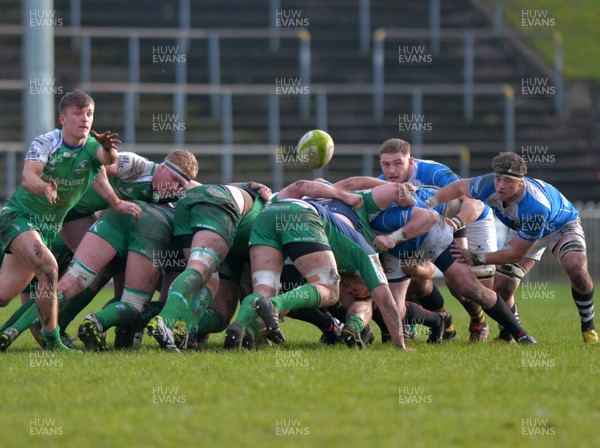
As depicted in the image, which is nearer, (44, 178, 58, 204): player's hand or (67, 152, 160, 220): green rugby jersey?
(44, 178, 58, 204): player's hand

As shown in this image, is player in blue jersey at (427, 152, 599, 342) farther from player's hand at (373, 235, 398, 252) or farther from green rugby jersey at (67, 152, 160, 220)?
green rugby jersey at (67, 152, 160, 220)

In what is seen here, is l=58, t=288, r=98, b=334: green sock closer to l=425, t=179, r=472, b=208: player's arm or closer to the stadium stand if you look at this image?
l=425, t=179, r=472, b=208: player's arm

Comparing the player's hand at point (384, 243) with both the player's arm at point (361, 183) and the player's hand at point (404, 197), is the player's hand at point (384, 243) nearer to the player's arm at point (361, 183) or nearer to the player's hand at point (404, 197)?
the player's hand at point (404, 197)

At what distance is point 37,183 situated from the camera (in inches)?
374

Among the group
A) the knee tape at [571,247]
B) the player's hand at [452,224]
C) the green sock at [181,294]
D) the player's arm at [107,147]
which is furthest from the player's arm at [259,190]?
the knee tape at [571,247]

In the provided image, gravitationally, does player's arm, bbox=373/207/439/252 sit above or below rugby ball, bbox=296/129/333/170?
below

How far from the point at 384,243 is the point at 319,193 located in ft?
2.82

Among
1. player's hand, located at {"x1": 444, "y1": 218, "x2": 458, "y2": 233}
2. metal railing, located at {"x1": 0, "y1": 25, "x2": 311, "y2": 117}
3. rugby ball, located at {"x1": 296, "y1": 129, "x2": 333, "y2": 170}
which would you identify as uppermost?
metal railing, located at {"x1": 0, "y1": 25, "x2": 311, "y2": 117}

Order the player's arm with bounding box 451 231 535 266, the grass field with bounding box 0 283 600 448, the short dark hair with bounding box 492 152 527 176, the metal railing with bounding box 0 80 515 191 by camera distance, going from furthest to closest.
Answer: the metal railing with bounding box 0 80 515 191 < the player's arm with bounding box 451 231 535 266 < the short dark hair with bounding box 492 152 527 176 < the grass field with bounding box 0 283 600 448

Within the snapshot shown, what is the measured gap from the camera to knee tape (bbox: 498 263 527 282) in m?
11.7

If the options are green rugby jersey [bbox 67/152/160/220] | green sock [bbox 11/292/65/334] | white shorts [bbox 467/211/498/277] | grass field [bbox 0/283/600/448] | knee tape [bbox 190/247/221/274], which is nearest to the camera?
grass field [bbox 0/283/600/448]

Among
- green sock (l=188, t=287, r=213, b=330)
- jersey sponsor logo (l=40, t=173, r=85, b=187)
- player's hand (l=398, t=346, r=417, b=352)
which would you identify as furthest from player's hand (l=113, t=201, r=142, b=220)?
player's hand (l=398, t=346, r=417, b=352)

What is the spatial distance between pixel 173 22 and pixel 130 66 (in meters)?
2.48

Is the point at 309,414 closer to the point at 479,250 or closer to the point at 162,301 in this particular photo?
the point at 162,301
